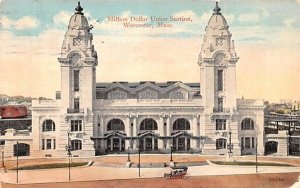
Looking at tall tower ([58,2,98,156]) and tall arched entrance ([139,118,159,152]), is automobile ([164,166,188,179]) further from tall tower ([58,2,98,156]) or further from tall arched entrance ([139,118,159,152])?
tall tower ([58,2,98,156])

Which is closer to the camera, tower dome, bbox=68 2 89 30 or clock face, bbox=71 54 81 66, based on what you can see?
tower dome, bbox=68 2 89 30

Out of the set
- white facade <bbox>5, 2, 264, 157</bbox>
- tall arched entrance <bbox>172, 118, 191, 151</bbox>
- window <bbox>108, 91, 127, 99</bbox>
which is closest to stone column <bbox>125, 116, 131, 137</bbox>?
white facade <bbox>5, 2, 264, 157</bbox>

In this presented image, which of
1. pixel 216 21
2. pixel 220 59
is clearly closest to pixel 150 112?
pixel 220 59

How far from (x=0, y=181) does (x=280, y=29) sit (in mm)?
1813

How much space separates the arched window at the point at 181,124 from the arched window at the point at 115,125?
1.03 feet

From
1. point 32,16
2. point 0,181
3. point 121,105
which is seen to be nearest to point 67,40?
point 32,16

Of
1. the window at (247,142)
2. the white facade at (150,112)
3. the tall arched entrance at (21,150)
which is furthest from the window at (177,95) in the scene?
the tall arched entrance at (21,150)

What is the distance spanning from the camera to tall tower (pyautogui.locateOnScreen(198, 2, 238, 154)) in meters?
2.83

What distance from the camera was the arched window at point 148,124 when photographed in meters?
2.86

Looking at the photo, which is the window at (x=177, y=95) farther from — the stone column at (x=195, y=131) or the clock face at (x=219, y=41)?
the clock face at (x=219, y=41)

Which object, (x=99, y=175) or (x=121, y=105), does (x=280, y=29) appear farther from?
(x=99, y=175)

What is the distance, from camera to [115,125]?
9.42ft

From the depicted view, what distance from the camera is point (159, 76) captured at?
2801 millimetres

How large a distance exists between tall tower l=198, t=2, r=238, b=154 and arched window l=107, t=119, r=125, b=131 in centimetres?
50
